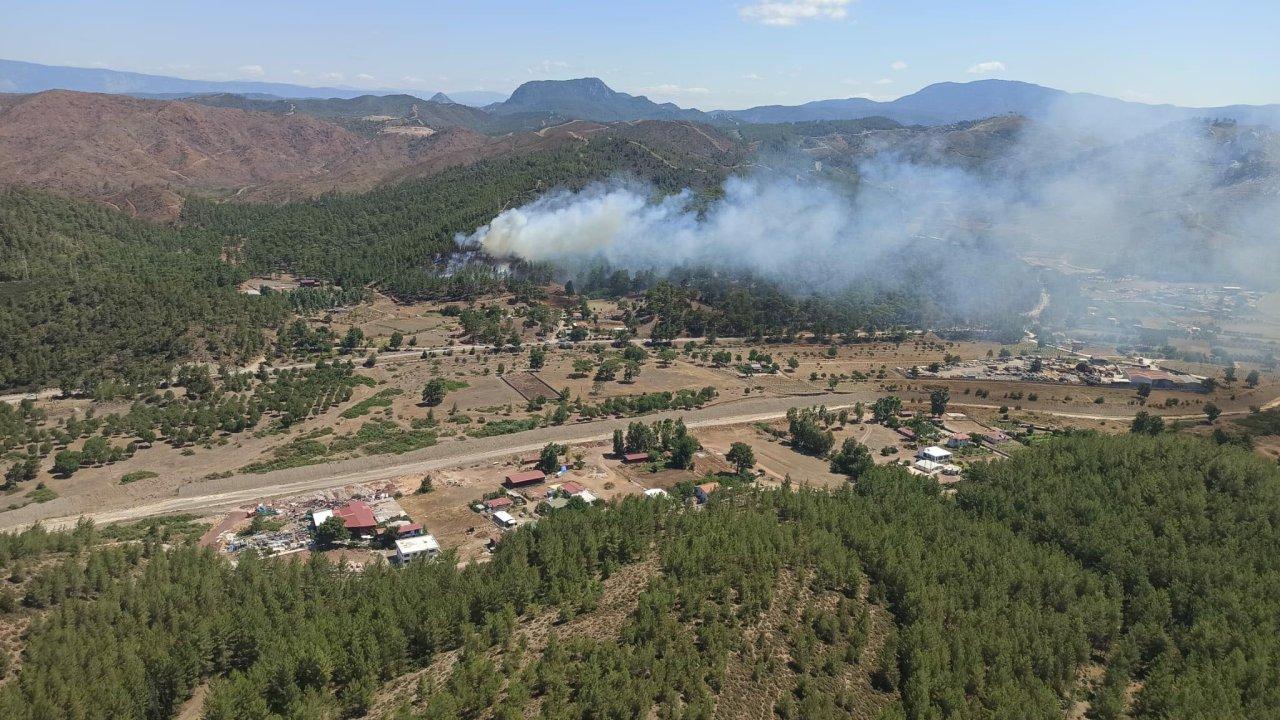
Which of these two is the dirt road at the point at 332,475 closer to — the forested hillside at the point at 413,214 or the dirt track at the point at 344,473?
the dirt track at the point at 344,473

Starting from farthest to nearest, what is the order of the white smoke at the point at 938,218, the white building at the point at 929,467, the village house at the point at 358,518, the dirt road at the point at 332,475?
the white smoke at the point at 938,218, the white building at the point at 929,467, the dirt road at the point at 332,475, the village house at the point at 358,518

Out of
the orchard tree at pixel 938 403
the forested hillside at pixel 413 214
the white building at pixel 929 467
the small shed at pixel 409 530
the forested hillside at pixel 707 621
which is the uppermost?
the forested hillside at pixel 413 214

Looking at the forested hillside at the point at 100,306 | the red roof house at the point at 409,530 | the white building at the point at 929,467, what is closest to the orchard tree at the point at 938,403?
the white building at the point at 929,467

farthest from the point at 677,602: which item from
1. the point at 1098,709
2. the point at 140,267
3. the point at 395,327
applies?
the point at 140,267

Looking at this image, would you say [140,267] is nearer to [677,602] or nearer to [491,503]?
[491,503]

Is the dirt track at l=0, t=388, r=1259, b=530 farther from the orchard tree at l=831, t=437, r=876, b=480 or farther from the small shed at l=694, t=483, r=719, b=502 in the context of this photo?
the small shed at l=694, t=483, r=719, b=502

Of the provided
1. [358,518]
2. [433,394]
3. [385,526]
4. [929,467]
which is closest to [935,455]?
[929,467]
